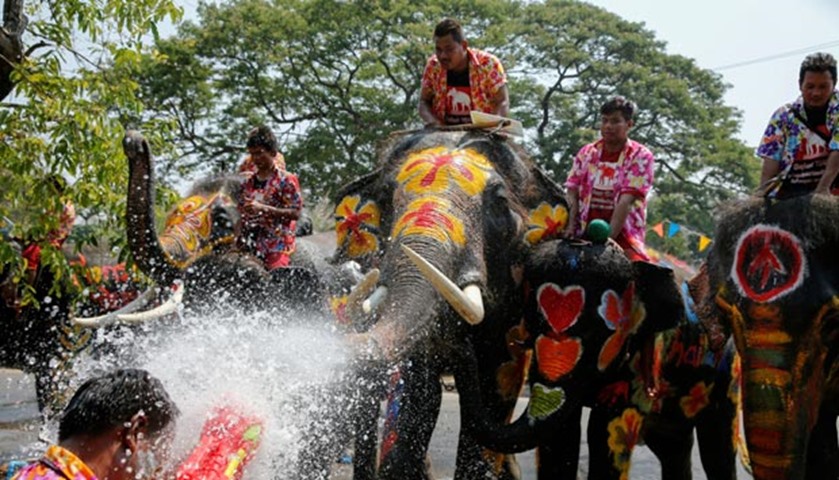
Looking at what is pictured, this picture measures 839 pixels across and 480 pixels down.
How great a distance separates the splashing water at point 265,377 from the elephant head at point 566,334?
790mm

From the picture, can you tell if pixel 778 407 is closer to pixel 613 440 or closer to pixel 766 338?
pixel 766 338

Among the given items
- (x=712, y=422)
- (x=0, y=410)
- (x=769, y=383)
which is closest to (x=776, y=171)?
(x=769, y=383)

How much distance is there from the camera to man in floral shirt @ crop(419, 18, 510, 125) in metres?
6.31

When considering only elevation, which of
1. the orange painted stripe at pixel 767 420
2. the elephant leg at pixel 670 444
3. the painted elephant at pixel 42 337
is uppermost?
the orange painted stripe at pixel 767 420

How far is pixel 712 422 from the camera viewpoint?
6.35m

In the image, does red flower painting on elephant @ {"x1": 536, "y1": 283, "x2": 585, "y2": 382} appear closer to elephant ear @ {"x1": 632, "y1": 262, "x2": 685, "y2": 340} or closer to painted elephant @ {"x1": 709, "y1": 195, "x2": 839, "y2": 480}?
elephant ear @ {"x1": 632, "y1": 262, "x2": 685, "y2": 340}

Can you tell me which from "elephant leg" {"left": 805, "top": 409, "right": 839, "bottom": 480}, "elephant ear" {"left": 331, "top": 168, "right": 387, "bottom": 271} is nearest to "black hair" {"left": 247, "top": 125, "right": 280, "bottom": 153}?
"elephant ear" {"left": 331, "top": 168, "right": 387, "bottom": 271}

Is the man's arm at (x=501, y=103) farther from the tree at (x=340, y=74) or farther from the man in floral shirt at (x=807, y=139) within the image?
the tree at (x=340, y=74)

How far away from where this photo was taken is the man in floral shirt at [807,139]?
5.09 m

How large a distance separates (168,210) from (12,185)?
133 cm

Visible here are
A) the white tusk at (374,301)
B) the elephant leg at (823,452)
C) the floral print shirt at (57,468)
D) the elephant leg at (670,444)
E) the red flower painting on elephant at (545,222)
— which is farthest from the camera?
the elephant leg at (670,444)

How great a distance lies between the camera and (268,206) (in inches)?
262

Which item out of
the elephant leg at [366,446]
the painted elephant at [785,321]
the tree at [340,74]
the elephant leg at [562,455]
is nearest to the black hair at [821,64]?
the painted elephant at [785,321]

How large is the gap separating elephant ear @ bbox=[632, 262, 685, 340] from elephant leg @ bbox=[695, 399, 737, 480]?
113cm
